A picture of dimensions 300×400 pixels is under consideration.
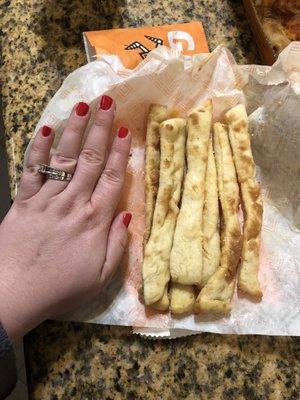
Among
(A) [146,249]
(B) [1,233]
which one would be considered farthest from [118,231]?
(B) [1,233]

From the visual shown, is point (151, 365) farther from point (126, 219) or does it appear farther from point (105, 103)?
point (105, 103)

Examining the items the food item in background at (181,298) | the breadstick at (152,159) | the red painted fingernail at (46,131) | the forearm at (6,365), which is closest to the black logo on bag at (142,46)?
the breadstick at (152,159)

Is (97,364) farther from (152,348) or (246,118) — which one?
(246,118)

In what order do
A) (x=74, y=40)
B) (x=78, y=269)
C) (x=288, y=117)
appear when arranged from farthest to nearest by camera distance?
(x=74, y=40)
(x=288, y=117)
(x=78, y=269)

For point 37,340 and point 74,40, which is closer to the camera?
point 37,340

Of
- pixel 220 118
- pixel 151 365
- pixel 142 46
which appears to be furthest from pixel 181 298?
pixel 142 46

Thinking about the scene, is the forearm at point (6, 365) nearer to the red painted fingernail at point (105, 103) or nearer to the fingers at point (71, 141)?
the fingers at point (71, 141)

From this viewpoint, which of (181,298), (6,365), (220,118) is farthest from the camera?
(220,118)
